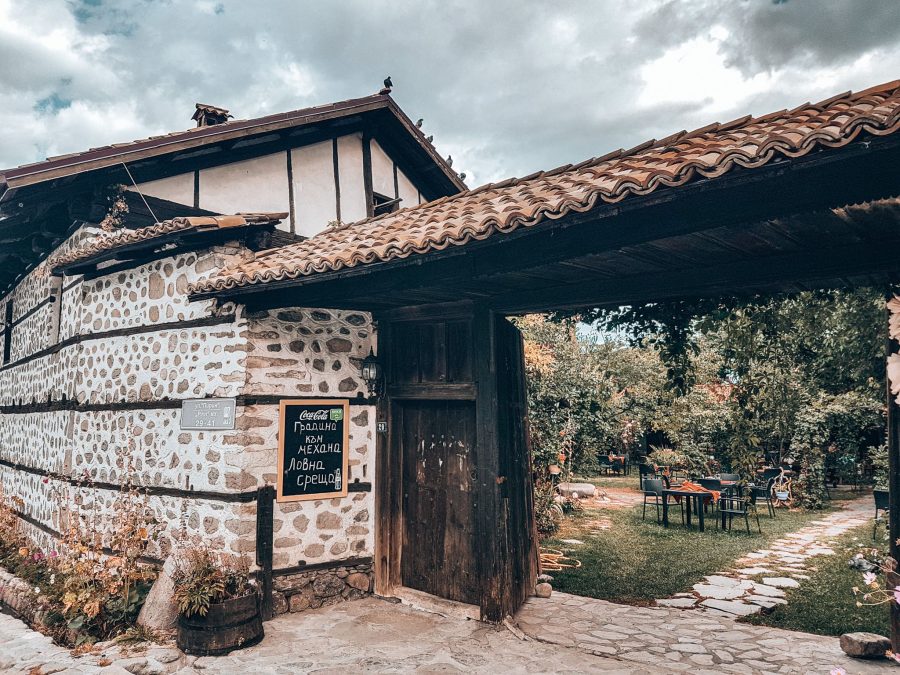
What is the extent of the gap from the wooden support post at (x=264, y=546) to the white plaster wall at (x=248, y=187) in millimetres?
3495

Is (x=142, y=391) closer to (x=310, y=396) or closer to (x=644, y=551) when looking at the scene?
(x=310, y=396)

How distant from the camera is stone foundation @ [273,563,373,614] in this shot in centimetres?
556

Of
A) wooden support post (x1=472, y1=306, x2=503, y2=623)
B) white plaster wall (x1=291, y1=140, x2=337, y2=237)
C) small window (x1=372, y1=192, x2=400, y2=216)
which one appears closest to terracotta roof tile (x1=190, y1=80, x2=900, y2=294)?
wooden support post (x1=472, y1=306, x2=503, y2=623)

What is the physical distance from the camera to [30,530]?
8305 mm

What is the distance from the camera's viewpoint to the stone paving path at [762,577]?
20.2 ft

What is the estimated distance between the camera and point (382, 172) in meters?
8.95

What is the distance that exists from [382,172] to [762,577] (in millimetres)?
7304

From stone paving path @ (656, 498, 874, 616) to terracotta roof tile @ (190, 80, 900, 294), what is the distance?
446 cm

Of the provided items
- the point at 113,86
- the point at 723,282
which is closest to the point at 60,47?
the point at 113,86

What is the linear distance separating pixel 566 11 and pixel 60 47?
1209 cm

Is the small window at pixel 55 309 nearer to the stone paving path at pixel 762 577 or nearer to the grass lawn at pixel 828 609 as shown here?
the stone paving path at pixel 762 577

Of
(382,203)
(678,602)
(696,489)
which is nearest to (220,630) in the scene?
(678,602)

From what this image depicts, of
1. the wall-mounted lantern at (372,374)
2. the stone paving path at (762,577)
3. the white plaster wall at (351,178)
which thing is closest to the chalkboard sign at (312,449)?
the wall-mounted lantern at (372,374)

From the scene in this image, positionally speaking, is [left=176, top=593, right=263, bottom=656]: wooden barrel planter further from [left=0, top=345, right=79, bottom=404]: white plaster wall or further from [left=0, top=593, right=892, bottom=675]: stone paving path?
[left=0, top=345, right=79, bottom=404]: white plaster wall
